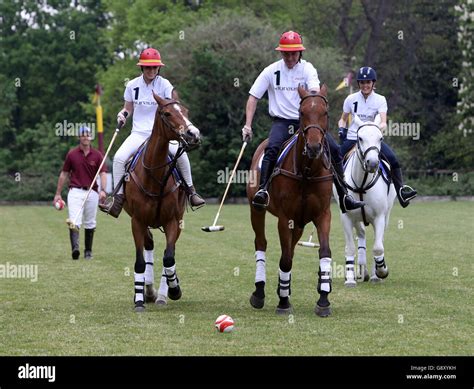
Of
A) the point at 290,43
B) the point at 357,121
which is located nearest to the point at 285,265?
the point at 290,43

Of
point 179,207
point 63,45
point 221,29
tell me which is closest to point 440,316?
point 179,207

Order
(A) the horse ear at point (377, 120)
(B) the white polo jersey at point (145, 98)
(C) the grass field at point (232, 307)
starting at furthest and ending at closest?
1. (A) the horse ear at point (377, 120)
2. (B) the white polo jersey at point (145, 98)
3. (C) the grass field at point (232, 307)

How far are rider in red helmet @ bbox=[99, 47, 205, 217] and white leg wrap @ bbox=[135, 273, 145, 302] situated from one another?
0.87 m

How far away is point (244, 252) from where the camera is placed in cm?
2044

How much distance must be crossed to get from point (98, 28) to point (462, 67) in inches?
1192

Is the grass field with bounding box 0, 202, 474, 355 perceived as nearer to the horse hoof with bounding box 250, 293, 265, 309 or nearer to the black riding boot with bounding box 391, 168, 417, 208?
the horse hoof with bounding box 250, 293, 265, 309

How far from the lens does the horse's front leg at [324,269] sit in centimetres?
1152

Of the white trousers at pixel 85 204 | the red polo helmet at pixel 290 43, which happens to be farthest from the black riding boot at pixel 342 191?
the white trousers at pixel 85 204

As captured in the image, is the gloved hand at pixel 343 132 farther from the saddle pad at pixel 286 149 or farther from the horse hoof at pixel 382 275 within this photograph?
the saddle pad at pixel 286 149

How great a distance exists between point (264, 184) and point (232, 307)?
5.09 feet

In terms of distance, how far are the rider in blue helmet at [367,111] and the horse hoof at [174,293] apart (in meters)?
3.80

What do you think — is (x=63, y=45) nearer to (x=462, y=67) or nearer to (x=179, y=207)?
(x=462, y=67)

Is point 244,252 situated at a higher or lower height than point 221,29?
lower

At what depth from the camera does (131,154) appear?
1293 centimetres
